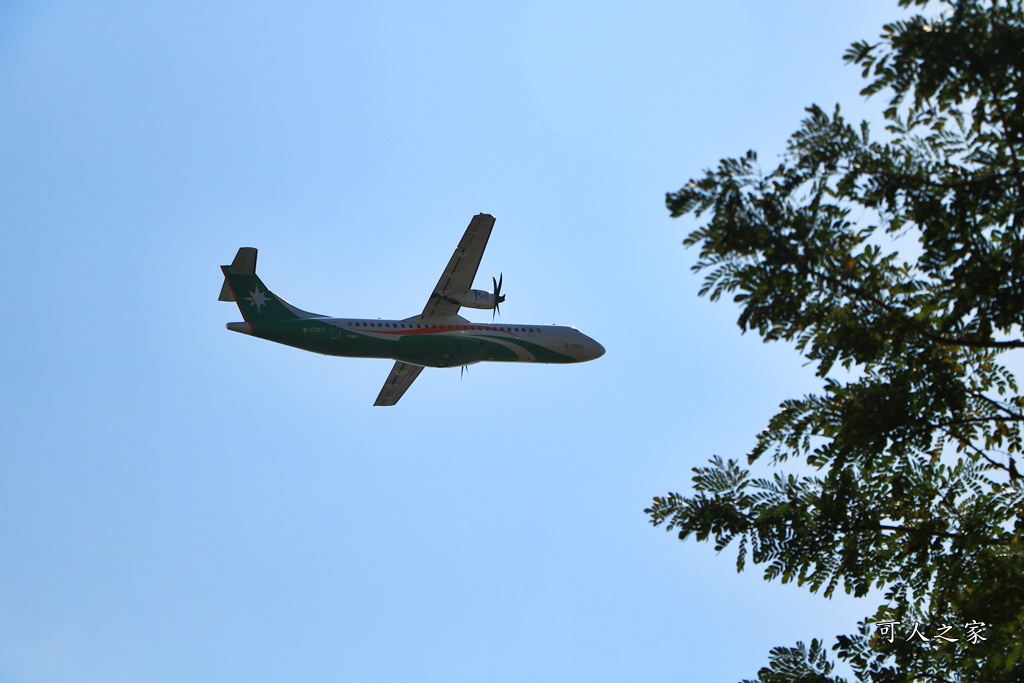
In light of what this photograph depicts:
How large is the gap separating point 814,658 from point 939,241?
4.95 meters

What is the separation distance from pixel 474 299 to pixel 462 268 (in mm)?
2492

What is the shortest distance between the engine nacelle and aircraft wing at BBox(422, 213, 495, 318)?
0.17m

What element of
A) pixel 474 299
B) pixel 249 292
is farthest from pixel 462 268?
pixel 249 292

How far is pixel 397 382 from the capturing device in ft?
160

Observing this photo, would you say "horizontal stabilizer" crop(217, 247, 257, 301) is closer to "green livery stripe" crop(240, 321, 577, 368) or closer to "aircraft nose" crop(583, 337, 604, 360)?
A: "green livery stripe" crop(240, 321, 577, 368)

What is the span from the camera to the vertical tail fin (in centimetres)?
4012

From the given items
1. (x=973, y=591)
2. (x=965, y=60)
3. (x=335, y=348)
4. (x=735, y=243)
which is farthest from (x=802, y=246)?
(x=335, y=348)

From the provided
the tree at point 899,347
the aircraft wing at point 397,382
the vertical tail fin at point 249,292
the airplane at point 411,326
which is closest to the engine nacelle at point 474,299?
the airplane at point 411,326

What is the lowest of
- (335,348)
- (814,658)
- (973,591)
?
(814,658)

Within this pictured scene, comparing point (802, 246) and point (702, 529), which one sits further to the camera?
point (702, 529)

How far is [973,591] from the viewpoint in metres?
11.8

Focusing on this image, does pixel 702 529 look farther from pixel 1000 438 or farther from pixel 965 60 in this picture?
pixel 965 60

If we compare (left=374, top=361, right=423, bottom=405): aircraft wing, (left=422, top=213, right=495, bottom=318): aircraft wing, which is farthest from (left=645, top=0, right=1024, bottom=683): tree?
(left=374, top=361, right=423, bottom=405): aircraft wing

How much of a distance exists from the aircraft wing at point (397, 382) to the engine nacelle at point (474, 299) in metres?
5.67
